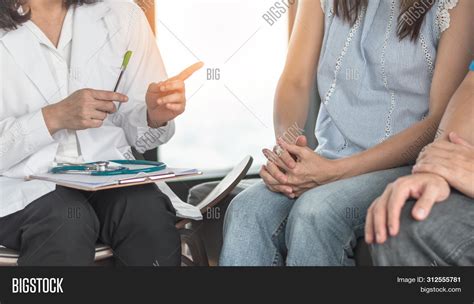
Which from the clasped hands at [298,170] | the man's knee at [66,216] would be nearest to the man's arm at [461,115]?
the clasped hands at [298,170]

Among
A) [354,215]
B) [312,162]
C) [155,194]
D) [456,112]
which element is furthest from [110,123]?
[456,112]

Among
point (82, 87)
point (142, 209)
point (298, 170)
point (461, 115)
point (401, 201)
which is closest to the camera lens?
point (401, 201)

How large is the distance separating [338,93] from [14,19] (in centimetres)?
69

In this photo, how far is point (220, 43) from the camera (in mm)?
1740

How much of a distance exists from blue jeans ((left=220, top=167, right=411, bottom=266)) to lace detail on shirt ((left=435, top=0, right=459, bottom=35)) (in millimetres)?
278

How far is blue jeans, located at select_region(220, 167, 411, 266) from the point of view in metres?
1.38

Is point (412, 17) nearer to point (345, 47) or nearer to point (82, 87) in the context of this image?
point (345, 47)

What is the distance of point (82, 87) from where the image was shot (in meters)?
1.66

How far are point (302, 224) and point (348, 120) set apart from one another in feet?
0.96

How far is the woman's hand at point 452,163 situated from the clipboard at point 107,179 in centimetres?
52

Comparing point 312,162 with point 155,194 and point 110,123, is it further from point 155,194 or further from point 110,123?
point 110,123

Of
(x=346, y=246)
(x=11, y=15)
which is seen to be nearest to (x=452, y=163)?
(x=346, y=246)

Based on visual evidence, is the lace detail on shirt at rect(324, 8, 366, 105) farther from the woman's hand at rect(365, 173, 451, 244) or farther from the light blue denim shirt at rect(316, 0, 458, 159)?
the woman's hand at rect(365, 173, 451, 244)

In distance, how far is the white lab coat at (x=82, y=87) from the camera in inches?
61.9
